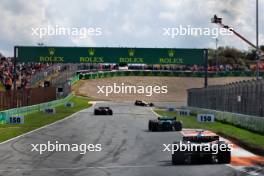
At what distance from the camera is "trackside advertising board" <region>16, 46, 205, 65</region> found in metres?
67.4

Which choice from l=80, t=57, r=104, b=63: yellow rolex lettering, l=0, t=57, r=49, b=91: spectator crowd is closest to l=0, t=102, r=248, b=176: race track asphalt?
l=0, t=57, r=49, b=91: spectator crowd

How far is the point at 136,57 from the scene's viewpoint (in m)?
67.9

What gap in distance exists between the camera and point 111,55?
67.9 meters

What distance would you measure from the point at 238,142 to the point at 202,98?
3346cm

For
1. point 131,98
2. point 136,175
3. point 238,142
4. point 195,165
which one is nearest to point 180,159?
point 195,165

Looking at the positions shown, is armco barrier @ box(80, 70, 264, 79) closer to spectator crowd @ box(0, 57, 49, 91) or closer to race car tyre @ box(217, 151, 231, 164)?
spectator crowd @ box(0, 57, 49, 91)

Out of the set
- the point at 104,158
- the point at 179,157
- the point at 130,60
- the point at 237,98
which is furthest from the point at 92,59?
the point at 179,157

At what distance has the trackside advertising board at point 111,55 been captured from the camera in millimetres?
67375

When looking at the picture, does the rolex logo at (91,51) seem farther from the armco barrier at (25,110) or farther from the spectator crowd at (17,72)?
the spectator crowd at (17,72)

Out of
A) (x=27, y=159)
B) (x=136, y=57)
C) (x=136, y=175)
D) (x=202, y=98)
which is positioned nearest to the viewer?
(x=136, y=175)

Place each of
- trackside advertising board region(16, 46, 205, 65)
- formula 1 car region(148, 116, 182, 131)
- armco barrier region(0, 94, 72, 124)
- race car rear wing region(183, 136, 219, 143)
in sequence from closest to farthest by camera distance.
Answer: race car rear wing region(183, 136, 219, 143)
formula 1 car region(148, 116, 182, 131)
armco barrier region(0, 94, 72, 124)
trackside advertising board region(16, 46, 205, 65)

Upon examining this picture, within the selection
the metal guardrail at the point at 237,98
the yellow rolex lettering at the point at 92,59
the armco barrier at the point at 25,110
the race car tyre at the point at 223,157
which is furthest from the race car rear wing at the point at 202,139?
the yellow rolex lettering at the point at 92,59

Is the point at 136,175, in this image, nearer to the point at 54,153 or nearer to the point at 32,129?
the point at 54,153

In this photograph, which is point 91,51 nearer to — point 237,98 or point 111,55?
point 111,55
